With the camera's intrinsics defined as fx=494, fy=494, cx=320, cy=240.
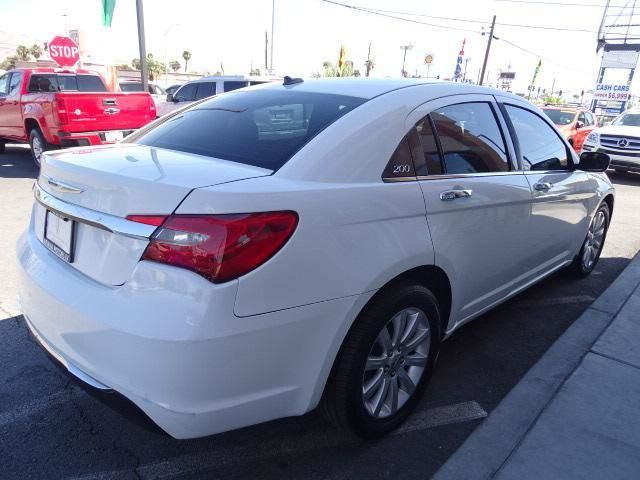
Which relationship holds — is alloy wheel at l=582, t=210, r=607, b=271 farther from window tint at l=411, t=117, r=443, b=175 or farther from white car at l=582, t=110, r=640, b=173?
white car at l=582, t=110, r=640, b=173

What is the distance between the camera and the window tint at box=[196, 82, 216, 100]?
41.0ft

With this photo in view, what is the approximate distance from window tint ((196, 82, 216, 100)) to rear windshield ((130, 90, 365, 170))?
1007 cm

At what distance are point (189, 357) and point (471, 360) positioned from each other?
7.39ft

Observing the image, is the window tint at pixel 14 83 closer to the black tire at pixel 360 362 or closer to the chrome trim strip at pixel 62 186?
the chrome trim strip at pixel 62 186

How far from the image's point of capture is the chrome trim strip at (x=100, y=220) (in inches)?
69.4

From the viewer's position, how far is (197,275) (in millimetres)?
1694

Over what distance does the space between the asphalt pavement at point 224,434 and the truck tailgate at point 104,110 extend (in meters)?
5.93

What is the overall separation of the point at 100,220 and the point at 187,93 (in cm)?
1223

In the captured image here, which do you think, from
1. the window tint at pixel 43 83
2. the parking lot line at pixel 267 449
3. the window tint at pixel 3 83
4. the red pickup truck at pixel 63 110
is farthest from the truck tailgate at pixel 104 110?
the parking lot line at pixel 267 449

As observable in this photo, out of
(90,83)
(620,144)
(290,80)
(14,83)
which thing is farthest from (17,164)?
(620,144)

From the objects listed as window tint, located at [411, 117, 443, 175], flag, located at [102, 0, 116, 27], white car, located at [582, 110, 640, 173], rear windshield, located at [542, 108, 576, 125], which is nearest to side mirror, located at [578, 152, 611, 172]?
window tint, located at [411, 117, 443, 175]

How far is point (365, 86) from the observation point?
8.98ft

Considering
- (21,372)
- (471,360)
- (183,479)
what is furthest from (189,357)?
(471,360)

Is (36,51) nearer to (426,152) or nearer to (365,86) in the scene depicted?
(365,86)
